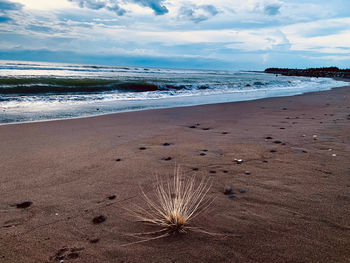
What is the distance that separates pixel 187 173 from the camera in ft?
10.9

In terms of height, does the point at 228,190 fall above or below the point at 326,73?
below

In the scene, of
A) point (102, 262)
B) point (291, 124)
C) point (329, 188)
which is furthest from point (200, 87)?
point (102, 262)

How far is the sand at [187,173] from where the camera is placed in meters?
1.90

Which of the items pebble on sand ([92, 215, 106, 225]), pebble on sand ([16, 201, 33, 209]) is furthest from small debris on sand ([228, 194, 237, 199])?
pebble on sand ([16, 201, 33, 209])

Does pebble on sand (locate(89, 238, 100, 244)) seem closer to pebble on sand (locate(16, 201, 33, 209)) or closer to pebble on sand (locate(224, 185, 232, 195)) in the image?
pebble on sand (locate(16, 201, 33, 209))

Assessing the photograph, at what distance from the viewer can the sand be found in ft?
6.25

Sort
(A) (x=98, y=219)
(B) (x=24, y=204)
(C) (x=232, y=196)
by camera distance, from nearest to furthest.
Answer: (A) (x=98, y=219) < (B) (x=24, y=204) < (C) (x=232, y=196)

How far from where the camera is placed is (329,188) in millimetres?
2809

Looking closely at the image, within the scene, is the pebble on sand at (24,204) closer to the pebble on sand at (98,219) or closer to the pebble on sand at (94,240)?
the pebble on sand at (98,219)

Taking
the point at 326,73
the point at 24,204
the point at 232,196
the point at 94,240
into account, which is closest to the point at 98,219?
the point at 94,240

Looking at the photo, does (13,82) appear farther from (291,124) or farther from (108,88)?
(291,124)

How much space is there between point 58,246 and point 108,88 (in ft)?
52.2

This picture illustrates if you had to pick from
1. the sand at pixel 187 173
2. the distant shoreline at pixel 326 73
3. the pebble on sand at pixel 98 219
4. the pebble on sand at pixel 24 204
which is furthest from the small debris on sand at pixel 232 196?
the distant shoreline at pixel 326 73

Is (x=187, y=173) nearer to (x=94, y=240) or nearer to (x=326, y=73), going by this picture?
(x=94, y=240)
